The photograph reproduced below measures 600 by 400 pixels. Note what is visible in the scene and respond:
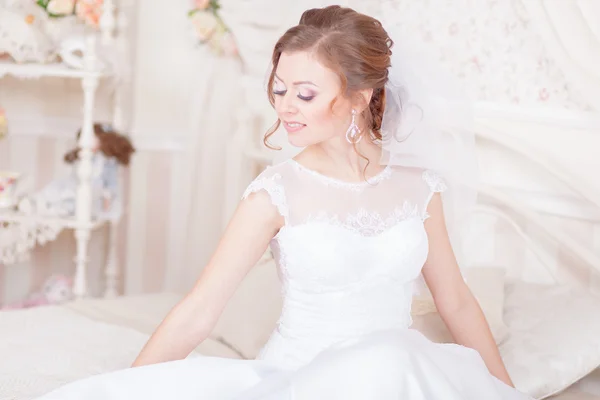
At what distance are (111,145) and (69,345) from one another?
1.42m

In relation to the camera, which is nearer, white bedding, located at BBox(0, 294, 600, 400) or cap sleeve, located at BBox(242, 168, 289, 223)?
cap sleeve, located at BBox(242, 168, 289, 223)

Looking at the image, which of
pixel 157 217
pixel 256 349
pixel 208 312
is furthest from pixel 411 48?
pixel 157 217

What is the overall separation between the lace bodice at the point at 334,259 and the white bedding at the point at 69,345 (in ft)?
1.71

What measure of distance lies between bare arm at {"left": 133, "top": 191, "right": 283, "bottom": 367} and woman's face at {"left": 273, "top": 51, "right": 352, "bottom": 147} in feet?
0.69

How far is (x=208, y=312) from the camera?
166cm

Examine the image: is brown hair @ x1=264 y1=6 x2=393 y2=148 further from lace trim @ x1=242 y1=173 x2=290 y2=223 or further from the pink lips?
lace trim @ x1=242 y1=173 x2=290 y2=223

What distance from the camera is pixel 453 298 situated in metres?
1.88

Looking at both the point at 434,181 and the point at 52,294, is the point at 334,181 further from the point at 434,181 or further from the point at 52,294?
the point at 52,294

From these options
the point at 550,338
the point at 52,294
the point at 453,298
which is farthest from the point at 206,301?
the point at 52,294

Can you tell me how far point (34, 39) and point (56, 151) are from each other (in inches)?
26.2

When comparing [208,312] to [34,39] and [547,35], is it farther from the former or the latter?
[34,39]

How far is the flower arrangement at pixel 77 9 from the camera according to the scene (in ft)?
11.1

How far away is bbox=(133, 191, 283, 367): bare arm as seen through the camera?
1.65 metres

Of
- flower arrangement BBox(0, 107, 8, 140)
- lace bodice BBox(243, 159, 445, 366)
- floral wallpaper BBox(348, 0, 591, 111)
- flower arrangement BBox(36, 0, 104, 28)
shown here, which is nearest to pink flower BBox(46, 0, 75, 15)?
flower arrangement BBox(36, 0, 104, 28)
